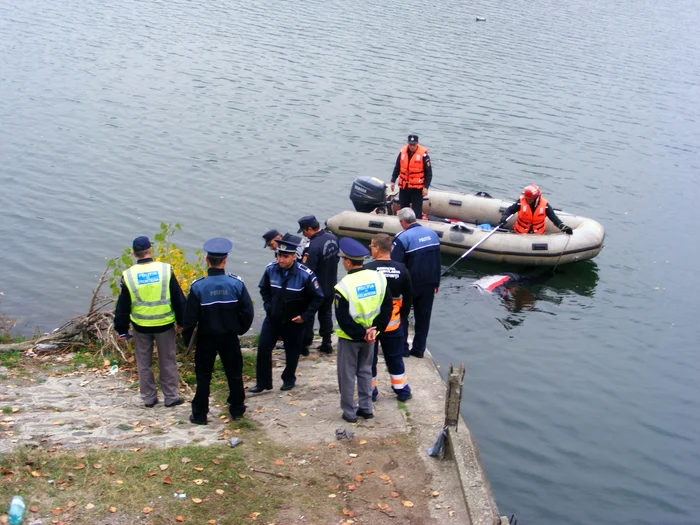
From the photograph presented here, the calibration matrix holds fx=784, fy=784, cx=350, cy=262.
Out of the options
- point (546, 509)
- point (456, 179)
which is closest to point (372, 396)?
point (546, 509)

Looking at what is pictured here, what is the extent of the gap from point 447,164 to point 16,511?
1659 centimetres

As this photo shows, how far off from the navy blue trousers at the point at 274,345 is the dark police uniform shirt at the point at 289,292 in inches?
5.9

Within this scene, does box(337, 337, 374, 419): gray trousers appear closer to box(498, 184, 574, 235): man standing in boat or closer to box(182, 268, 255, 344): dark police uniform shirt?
box(182, 268, 255, 344): dark police uniform shirt

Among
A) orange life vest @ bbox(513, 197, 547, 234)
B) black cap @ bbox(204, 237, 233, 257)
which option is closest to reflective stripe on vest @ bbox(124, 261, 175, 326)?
black cap @ bbox(204, 237, 233, 257)

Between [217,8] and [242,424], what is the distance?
32.1m

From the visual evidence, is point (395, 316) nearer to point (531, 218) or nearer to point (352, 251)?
point (352, 251)

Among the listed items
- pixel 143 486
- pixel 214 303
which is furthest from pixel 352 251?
pixel 143 486

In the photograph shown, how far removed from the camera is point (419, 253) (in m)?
9.05

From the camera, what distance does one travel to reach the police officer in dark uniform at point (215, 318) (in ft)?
23.8

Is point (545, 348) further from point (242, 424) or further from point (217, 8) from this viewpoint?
point (217, 8)

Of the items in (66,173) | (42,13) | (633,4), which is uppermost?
(633,4)

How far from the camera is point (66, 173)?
18.4 m

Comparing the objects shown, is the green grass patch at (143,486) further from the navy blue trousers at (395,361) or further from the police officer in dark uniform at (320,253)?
the police officer in dark uniform at (320,253)

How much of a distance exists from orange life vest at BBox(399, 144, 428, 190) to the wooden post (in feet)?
26.8
